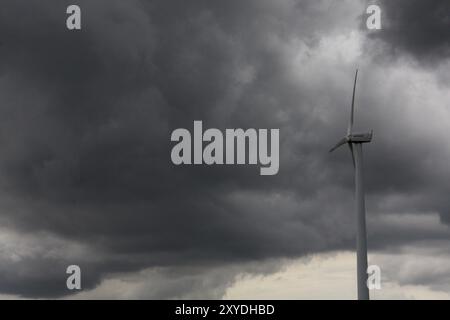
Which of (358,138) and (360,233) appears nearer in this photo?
(360,233)

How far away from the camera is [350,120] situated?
96.6 metres

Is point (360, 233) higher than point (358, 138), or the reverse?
point (358, 138)

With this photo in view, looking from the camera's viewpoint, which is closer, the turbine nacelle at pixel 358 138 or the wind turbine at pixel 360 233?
the wind turbine at pixel 360 233

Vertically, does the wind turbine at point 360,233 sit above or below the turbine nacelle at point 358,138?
below

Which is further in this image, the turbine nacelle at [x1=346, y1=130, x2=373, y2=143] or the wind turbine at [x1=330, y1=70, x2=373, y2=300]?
the turbine nacelle at [x1=346, y1=130, x2=373, y2=143]

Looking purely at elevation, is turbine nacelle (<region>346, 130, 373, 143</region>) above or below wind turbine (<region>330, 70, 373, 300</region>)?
above
